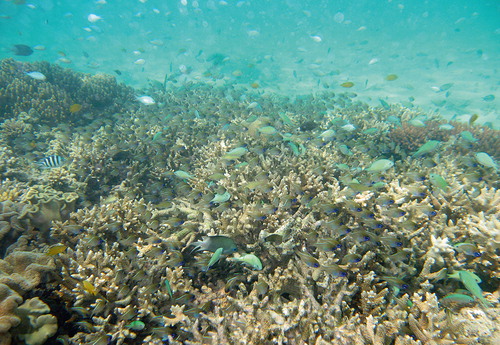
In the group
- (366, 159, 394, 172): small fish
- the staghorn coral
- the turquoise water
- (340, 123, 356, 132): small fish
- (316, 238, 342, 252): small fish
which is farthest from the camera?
the turquoise water

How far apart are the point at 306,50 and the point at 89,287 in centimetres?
2727

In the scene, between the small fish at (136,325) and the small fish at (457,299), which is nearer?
the small fish at (457,299)

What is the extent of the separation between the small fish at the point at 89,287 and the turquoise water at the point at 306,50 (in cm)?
1380

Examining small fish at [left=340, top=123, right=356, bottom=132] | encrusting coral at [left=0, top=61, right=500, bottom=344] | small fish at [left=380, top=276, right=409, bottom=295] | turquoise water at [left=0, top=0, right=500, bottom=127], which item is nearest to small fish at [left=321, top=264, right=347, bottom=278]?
encrusting coral at [left=0, top=61, right=500, bottom=344]

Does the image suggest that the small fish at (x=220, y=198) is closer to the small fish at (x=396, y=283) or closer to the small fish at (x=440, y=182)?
the small fish at (x=396, y=283)

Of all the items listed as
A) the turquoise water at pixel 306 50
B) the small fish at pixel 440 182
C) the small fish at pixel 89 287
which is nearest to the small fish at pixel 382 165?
the small fish at pixel 440 182

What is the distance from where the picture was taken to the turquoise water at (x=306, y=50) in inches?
795

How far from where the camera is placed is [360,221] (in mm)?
3742

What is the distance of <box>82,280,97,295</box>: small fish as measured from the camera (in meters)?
2.76

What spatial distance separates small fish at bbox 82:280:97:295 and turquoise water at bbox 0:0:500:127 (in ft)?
45.3

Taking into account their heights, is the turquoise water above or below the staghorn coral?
above

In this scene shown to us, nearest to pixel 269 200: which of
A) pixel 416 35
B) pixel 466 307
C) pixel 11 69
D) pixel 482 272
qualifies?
pixel 466 307

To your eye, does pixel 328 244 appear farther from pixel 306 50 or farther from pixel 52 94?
pixel 306 50

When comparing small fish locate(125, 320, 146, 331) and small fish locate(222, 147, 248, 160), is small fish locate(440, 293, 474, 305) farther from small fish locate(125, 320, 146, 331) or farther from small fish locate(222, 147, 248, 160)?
small fish locate(222, 147, 248, 160)
